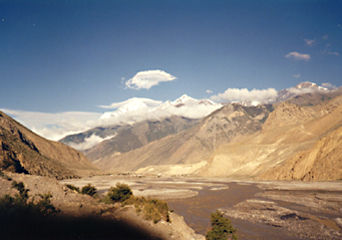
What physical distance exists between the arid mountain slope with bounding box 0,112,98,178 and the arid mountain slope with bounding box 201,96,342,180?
267 feet

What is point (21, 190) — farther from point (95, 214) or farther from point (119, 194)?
point (119, 194)

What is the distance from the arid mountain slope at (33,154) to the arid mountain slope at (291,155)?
8145cm

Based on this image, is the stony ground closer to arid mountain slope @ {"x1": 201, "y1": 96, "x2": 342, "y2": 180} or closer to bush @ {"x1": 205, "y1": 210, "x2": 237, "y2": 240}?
bush @ {"x1": 205, "y1": 210, "x2": 237, "y2": 240}

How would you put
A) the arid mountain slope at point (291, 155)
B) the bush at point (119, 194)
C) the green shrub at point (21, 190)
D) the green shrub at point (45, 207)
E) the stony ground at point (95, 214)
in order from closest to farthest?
the green shrub at point (45, 207)
the stony ground at point (95, 214)
the green shrub at point (21, 190)
the bush at point (119, 194)
the arid mountain slope at point (291, 155)

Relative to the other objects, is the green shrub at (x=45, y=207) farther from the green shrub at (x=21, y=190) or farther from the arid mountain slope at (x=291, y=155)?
the arid mountain slope at (x=291, y=155)

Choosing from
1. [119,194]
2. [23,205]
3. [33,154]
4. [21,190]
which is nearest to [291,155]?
[33,154]

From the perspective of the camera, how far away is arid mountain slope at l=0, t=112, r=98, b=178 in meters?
84.2

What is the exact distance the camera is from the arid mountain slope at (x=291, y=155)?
308ft

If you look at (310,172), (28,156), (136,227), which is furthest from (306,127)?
(136,227)

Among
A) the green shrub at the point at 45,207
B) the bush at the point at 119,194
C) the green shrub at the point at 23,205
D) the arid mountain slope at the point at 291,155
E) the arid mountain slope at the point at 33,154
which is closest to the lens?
the green shrub at the point at 23,205

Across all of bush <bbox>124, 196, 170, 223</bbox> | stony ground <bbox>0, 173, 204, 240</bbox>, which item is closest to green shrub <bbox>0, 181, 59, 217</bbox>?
stony ground <bbox>0, 173, 204, 240</bbox>

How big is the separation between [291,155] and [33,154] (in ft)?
360

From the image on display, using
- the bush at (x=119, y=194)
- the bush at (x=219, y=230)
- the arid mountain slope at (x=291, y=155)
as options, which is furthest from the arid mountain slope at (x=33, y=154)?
the arid mountain slope at (x=291, y=155)

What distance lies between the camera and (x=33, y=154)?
108m
